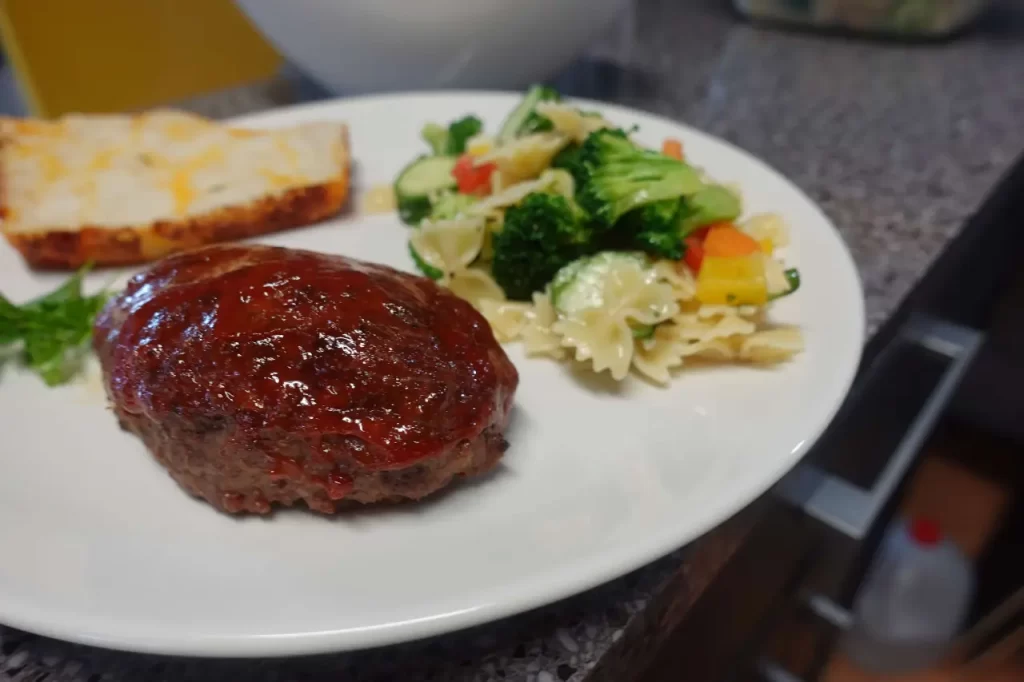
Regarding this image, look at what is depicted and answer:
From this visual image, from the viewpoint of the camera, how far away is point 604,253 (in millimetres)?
1769

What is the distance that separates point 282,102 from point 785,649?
9.46 feet

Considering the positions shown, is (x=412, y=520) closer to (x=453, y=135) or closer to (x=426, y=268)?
(x=426, y=268)

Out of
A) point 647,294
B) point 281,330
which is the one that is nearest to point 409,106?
point 647,294

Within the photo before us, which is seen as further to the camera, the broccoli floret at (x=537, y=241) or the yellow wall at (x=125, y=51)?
the yellow wall at (x=125, y=51)

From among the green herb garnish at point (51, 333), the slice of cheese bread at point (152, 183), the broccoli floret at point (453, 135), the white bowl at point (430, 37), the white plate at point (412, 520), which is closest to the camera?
the white plate at point (412, 520)

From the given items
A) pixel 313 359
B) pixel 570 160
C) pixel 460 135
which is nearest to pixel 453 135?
pixel 460 135

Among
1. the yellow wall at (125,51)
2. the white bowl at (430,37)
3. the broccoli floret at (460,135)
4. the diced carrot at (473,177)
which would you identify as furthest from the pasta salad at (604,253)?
the yellow wall at (125,51)

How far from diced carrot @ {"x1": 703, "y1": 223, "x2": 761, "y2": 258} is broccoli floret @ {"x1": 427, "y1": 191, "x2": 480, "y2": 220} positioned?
2.03 feet

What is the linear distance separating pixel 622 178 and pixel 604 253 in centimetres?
19

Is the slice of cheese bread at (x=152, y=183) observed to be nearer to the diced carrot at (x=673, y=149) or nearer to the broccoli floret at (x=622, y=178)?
the broccoli floret at (x=622, y=178)

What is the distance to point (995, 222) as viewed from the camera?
2.70m

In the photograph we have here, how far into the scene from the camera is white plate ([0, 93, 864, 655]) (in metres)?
1.04

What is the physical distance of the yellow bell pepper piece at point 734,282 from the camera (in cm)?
162

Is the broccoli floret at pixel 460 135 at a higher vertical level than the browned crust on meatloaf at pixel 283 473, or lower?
higher
